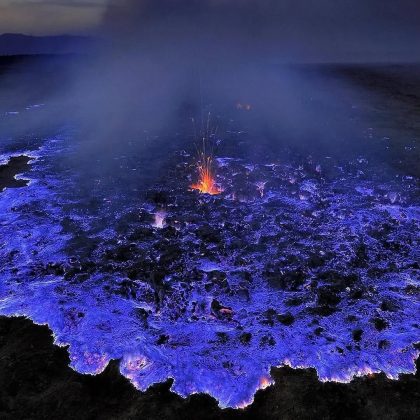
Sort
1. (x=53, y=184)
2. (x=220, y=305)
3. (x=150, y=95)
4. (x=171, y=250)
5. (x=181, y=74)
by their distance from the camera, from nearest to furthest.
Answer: (x=220, y=305)
(x=171, y=250)
(x=53, y=184)
(x=150, y=95)
(x=181, y=74)

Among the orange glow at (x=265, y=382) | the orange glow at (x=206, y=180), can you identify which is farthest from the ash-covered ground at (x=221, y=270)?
the orange glow at (x=206, y=180)

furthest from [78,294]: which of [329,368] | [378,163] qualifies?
[378,163]

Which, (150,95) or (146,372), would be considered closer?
(146,372)

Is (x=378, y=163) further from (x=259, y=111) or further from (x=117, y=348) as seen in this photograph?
(x=117, y=348)

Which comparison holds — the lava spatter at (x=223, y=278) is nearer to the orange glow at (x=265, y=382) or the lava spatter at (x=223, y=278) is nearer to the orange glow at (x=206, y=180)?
the orange glow at (x=265, y=382)

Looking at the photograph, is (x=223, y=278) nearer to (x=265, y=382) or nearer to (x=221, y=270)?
(x=221, y=270)

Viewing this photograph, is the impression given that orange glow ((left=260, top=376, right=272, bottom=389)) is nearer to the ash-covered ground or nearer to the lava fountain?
the ash-covered ground

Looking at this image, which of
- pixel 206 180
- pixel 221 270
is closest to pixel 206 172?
pixel 206 180
